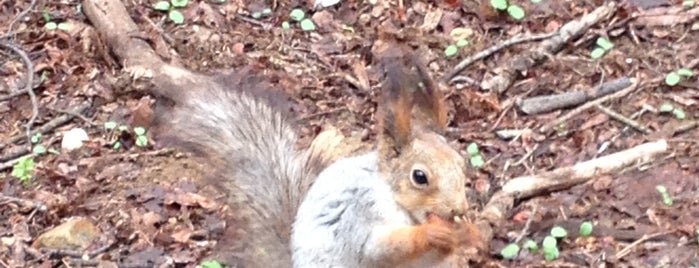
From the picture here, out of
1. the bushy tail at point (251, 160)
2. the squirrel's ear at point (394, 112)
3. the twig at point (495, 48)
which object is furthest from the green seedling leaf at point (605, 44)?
→ the squirrel's ear at point (394, 112)

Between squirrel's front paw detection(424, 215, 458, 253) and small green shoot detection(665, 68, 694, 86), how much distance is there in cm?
171

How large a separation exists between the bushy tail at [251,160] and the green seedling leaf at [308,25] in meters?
1.65

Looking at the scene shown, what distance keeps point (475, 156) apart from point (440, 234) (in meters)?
1.30

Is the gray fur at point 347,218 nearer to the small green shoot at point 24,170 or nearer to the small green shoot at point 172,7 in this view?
the small green shoot at point 24,170

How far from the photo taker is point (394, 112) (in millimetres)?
2514

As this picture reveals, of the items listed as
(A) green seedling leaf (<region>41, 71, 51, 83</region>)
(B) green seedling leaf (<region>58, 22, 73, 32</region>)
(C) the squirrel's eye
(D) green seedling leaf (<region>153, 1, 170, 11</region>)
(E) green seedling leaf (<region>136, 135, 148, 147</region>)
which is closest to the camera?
(C) the squirrel's eye

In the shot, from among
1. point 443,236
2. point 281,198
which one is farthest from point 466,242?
point 281,198

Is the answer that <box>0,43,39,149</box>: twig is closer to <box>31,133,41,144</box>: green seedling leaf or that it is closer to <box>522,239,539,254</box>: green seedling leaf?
<box>31,133,41,144</box>: green seedling leaf

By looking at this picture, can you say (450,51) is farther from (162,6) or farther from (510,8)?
(162,6)

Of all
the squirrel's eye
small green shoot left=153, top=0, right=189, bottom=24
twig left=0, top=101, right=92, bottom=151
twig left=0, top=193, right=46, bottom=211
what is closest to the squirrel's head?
the squirrel's eye

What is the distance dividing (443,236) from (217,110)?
0.75 metres

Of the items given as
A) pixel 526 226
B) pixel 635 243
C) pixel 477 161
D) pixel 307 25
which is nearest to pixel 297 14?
pixel 307 25

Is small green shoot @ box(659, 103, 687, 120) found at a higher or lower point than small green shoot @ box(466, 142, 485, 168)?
higher

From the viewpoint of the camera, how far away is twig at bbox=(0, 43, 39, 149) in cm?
422
